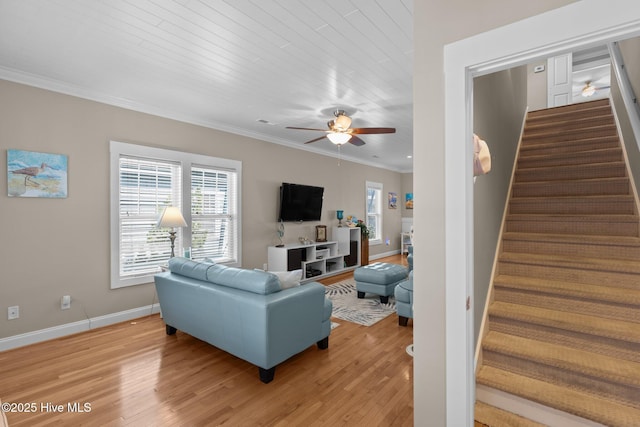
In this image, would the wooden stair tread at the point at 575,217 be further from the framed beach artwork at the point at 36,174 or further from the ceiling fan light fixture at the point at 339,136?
the framed beach artwork at the point at 36,174

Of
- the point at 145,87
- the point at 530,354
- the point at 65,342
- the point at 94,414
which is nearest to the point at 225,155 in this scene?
the point at 145,87

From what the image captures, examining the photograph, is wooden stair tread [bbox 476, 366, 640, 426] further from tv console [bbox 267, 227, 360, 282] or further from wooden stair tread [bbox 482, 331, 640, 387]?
tv console [bbox 267, 227, 360, 282]

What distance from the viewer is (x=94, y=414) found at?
2.08m

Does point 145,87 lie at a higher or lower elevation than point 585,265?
higher

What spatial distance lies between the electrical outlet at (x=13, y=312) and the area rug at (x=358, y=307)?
3.28m

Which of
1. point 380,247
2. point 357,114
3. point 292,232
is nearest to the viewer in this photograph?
point 357,114

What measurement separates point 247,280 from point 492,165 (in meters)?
2.20

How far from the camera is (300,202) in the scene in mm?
6000

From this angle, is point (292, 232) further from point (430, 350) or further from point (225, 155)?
point (430, 350)

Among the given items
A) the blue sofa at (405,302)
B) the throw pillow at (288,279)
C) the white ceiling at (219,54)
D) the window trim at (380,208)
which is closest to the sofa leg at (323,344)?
the throw pillow at (288,279)

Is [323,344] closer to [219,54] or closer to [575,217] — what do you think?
[575,217]

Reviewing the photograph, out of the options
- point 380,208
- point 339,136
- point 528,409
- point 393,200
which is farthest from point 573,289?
point 393,200

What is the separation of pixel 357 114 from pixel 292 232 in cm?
265

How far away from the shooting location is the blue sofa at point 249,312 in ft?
7.96
